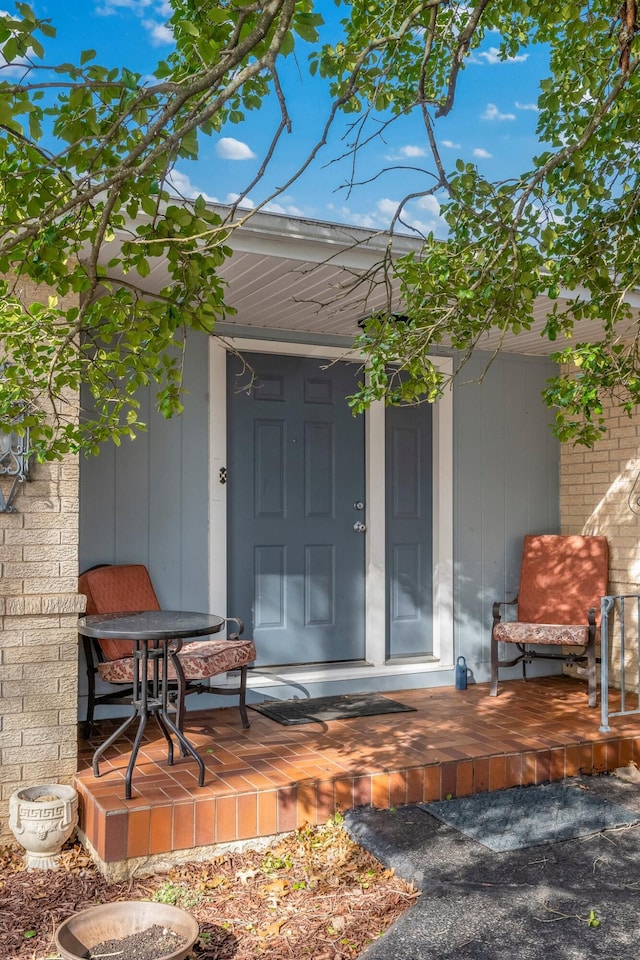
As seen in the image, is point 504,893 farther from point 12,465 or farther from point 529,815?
point 12,465

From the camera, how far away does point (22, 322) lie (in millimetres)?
2736

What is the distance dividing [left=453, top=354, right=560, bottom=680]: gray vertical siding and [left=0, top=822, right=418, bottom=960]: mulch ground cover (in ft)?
7.92

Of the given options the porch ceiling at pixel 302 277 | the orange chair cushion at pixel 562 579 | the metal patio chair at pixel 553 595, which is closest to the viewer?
the porch ceiling at pixel 302 277

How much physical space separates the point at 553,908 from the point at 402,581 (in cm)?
281

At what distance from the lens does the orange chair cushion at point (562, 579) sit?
209 inches

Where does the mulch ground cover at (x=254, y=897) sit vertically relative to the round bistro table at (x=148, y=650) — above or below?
below

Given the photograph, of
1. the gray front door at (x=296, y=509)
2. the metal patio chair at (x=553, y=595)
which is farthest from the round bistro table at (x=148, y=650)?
the metal patio chair at (x=553, y=595)

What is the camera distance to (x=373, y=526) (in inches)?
205

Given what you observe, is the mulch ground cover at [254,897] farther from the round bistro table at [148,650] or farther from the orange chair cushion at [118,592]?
the orange chair cushion at [118,592]

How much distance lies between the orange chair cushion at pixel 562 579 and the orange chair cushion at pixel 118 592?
2.45 metres

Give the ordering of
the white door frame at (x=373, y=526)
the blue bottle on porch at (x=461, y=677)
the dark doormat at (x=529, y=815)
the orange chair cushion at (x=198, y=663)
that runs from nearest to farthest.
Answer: the dark doormat at (x=529, y=815), the orange chair cushion at (x=198, y=663), the white door frame at (x=373, y=526), the blue bottle on porch at (x=461, y=677)

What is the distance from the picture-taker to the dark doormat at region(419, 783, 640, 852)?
3.22m

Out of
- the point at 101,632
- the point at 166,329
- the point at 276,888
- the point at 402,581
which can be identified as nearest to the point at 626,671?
the point at 402,581

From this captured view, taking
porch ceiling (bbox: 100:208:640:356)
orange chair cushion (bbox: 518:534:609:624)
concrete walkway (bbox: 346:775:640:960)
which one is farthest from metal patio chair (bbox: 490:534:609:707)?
concrete walkway (bbox: 346:775:640:960)
